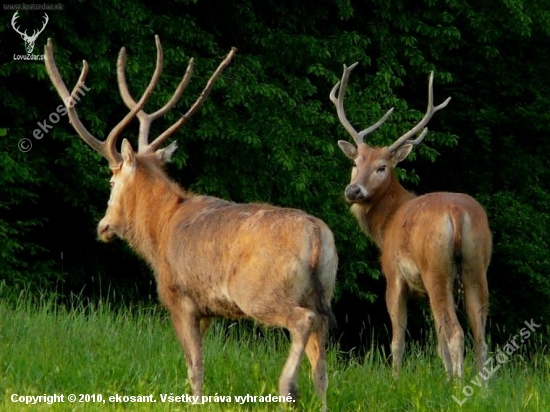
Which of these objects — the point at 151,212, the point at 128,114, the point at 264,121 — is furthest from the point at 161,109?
the point at 264,121

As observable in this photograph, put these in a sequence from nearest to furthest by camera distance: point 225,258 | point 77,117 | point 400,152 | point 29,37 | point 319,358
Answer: point 319,358
point 225,258
point 77,117
point 400,152
point 29,37

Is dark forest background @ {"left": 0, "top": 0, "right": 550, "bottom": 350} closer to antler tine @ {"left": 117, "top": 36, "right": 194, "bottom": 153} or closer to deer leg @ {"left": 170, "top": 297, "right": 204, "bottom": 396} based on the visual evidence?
antler tine @ {"left": 117, "top": 36, "right": 194, "bottom": 153}

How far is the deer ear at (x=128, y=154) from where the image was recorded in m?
8.39

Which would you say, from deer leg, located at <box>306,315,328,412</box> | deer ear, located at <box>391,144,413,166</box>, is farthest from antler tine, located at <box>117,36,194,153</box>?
deer ear, located at <box>391,144,413,166</box>

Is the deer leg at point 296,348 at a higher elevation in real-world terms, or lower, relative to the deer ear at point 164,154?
lower

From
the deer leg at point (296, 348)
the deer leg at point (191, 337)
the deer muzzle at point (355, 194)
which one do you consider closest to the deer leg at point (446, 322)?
the deer muzzle at point (355, 194)

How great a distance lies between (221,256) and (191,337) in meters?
0.63

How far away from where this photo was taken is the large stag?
22.7 ft

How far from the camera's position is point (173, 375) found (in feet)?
26.6

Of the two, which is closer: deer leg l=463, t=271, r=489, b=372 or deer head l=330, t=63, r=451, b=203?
deer leg l=463, t=271, r=489, b=372

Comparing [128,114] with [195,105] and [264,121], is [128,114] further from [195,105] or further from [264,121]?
[264,121]

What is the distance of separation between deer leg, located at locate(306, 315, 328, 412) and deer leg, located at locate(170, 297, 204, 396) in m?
0.84

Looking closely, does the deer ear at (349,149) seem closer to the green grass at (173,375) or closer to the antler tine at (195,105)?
the green grass at (173,375)

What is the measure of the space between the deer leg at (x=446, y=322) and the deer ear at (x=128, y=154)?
269 cm
